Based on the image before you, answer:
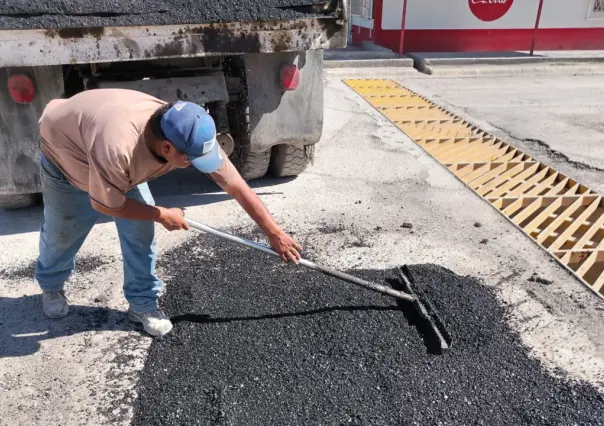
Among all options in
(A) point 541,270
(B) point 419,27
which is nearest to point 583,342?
(A) point 541,270

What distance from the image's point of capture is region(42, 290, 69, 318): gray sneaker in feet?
10.2

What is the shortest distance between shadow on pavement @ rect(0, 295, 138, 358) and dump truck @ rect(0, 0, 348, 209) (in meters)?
1.07

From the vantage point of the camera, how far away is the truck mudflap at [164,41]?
3.25m

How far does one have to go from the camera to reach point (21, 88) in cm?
352

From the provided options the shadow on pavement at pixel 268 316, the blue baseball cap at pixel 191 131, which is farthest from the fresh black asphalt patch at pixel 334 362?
the blue baseball cap at pixel 191 131

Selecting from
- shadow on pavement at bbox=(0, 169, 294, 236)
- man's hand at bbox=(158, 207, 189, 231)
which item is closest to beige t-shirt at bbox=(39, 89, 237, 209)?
man's hand at bbox=(158, 207, 189, 231)

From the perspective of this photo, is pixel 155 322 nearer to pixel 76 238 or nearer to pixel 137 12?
pixel 76 238

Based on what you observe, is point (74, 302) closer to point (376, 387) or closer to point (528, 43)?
point (376, 387)

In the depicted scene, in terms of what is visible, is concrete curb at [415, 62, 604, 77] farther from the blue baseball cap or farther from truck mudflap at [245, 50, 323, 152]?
the blue baseball cap

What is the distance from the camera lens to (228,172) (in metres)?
2.40

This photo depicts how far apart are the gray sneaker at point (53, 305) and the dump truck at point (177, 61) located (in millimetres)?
1125

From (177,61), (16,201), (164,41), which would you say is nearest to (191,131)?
(164,41)

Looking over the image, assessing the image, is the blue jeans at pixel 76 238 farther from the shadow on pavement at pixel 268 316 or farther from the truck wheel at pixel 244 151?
the truck wheel at pixel 244 151

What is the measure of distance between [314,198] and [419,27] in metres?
8.18
